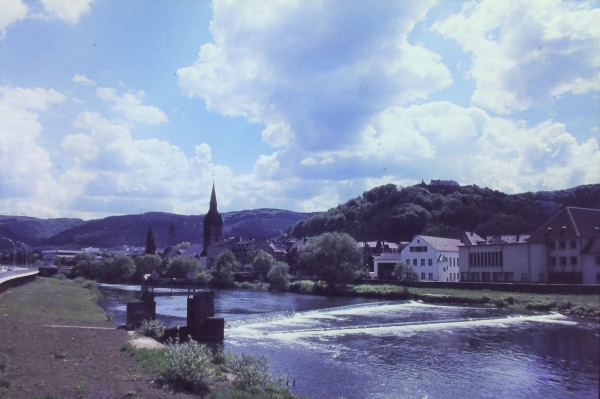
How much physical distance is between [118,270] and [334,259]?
5549 centimetres

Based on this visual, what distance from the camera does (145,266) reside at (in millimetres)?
102875

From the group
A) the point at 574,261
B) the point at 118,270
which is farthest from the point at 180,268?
the point at 574,261

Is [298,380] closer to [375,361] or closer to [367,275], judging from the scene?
[375,361]

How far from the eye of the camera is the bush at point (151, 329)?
26.0 m

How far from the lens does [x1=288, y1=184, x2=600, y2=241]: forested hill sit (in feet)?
41.9

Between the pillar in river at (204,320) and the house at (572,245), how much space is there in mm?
20607

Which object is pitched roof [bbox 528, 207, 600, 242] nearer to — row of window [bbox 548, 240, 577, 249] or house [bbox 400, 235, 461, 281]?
row of window [bbox 548, 240, 577, 249]

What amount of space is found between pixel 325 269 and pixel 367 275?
38.7 ft

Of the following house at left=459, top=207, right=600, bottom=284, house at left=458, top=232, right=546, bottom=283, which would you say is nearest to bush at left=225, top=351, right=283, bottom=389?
house at left=458, top=232, right=546, bottom=283

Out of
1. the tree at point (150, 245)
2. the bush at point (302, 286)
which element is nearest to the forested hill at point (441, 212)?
the bush at point (302, 286)

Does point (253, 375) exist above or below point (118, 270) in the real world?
above

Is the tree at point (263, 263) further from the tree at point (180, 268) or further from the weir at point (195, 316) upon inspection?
the weir at point (195, 316)

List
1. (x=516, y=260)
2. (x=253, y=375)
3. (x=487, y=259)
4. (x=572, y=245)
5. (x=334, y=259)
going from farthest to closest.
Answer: (x=334, y=259)
(x=487, y=259)
(x=253, y=375)
(x=516, y=260)
(x=572, y=245)

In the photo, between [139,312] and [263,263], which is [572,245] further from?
[263,263]
